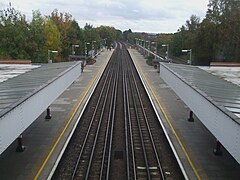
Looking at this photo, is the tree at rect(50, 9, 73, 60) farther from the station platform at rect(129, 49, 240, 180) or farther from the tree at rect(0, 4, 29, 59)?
the station platform at rect(129, 49, 240, 180)

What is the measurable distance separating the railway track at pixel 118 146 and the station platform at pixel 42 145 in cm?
57

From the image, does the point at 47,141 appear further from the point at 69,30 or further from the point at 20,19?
the point at 69,30

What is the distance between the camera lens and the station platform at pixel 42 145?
14.0 meters

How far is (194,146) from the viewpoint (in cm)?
1711

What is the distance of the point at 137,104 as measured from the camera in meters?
28.0

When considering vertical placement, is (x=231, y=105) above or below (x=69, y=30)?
below

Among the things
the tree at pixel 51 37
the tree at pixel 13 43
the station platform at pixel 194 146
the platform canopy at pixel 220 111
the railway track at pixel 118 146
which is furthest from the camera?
the tree at pixel 51 37

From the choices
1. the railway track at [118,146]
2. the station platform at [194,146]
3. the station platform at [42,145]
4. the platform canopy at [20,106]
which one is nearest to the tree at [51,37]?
the station platform at [42,145]

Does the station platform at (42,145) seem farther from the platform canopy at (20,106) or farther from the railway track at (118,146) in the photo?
the platform canopy at (20,106)

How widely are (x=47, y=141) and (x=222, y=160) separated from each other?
8981mm

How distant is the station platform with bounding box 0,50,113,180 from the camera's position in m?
14.0

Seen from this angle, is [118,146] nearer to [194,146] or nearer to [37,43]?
[194,146]

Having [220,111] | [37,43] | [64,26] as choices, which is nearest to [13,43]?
[37,43]

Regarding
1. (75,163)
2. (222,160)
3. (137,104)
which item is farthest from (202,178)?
(137,104)
